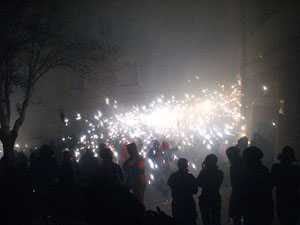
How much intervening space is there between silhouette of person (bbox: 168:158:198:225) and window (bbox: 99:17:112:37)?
18369mm

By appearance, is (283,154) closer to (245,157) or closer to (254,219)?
(245,157)

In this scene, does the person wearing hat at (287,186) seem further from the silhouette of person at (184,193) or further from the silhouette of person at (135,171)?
the silhouette of person at (135,171)

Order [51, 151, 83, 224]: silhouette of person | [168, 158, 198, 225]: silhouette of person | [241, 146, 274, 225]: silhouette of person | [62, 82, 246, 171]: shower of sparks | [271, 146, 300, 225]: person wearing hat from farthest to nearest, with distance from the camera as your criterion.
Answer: [62, 82, 246, 171]: shower of sparks
[168, 158, 198, 225]: silhouette of person
[271, 146, 300, 225]: person wearing hat
[241, 146, 274, 225]: silhouette of person
[51, 151, 83, 224]: silhouette of person

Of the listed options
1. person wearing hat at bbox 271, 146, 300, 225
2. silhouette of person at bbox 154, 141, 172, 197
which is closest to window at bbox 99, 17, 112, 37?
silhouette of person at bbox 154, 141, 172, 197

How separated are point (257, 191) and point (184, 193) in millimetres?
1296

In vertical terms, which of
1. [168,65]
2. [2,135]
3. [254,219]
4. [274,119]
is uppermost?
[168,65]

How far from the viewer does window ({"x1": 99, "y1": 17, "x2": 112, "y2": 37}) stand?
70.7 ft

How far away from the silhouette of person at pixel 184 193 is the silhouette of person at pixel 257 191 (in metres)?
0.98

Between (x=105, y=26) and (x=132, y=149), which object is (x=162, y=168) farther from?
(x=105, y=26)

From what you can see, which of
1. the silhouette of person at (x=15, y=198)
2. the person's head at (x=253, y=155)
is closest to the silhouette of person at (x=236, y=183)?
the person's head at (x=253, y=155)

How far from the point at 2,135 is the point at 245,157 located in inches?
323

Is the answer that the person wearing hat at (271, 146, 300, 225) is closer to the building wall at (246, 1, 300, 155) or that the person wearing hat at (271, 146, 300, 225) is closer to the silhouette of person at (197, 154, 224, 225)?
the silhouette of person at (197, 154, 224, 225)

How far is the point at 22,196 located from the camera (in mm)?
4453

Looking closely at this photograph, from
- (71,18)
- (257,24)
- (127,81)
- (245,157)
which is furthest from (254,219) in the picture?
(71,18)
